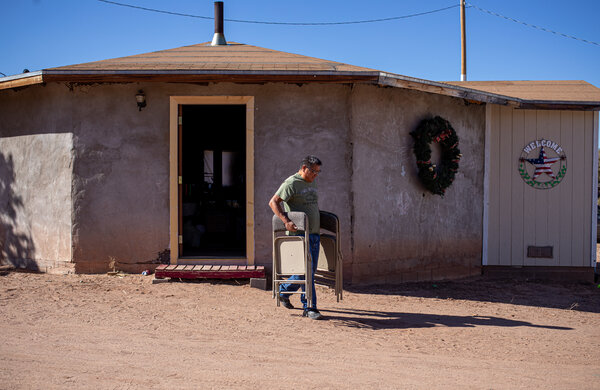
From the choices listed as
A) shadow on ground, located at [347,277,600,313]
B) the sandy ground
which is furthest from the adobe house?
the sandy ground

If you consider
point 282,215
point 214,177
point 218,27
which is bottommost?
point 282,215

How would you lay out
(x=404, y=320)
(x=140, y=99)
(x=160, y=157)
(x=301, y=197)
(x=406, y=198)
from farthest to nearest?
(x=406, y=198) < (x=160, y=157) < (x=140, y=99) < (x=404, y=320) < (x=301, y=197)

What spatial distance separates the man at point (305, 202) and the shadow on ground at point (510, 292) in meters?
1.87

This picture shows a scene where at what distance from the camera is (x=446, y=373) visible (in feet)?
13.2

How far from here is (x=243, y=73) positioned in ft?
23.3

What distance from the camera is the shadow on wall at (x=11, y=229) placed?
823 centimetres

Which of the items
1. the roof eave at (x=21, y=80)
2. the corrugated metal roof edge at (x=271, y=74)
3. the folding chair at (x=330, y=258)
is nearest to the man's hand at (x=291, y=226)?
the folding chair at (x=330, y=258)

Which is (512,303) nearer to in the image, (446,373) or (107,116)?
(446,373)

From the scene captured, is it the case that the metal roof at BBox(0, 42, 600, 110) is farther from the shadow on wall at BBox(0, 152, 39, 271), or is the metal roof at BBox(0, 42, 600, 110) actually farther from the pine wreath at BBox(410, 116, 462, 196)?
the shadow on wall at BBox(0, 152, 39, 271)

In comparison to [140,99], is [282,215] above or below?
below

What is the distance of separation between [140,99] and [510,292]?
20.9 feet

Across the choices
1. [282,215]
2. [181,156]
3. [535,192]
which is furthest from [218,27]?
[535,192]

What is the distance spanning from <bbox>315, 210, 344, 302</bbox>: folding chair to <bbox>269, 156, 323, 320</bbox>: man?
193mm

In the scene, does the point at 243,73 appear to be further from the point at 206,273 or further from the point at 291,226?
the point at 206,273
